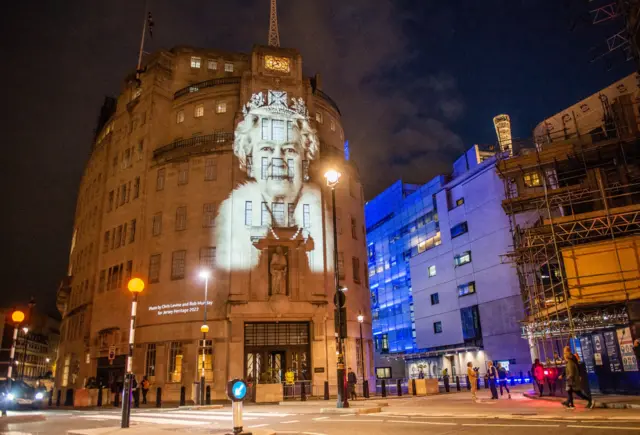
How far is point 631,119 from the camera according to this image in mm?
27734

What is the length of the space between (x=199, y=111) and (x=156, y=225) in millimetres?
10506

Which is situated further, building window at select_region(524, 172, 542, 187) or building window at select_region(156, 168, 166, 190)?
building window at select_region(156, 168, 166, 190)

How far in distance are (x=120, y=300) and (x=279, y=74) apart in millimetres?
23188

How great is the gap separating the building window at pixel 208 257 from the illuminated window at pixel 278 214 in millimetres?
5217

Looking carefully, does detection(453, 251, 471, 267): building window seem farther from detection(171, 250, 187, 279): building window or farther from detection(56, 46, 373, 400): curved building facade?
detection(171, 250, 187, 279): building window

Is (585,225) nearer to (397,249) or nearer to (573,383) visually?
(573,383)

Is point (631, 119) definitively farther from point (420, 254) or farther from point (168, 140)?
point (420, 254)

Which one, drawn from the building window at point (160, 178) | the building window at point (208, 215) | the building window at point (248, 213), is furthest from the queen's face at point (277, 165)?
the building window at point (160, 178)

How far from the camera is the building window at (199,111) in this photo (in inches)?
1613

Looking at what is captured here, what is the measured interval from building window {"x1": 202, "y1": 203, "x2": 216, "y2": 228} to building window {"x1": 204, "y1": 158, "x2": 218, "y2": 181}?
7.48ft

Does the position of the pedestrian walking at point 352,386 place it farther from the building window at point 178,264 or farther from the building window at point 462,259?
the building window at point 462,259

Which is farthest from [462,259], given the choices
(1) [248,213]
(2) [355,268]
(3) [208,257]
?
(3) [208,257]

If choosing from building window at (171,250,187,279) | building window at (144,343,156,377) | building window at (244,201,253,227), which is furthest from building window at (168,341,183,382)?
building window at (244,201,253,227)

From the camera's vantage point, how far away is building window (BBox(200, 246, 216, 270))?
1406 inches
